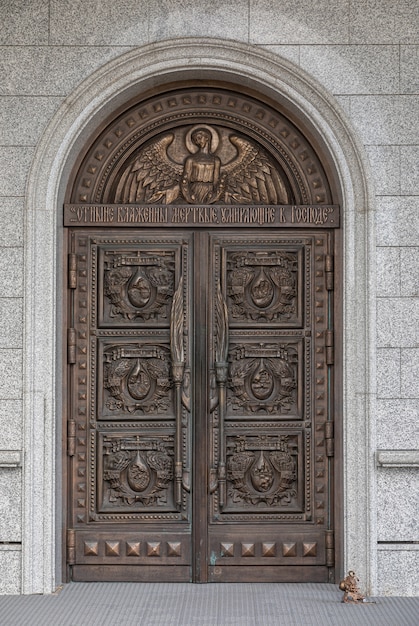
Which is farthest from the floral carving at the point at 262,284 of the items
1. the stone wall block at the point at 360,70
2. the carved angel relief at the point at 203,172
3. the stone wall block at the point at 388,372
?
the stone wall block at the point at 360,70

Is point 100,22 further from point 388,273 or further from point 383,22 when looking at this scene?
point 388,273

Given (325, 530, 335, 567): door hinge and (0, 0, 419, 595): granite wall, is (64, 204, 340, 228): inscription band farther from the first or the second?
(325, 530, 335, 567): door hinge

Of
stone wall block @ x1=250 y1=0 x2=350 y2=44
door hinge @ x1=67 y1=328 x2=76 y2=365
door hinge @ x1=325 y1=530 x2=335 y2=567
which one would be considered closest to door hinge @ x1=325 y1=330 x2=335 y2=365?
door hinge @ x1=325 y1=530 x2=335 y2=567

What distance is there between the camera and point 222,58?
7965 mm

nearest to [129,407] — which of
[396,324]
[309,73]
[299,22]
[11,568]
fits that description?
[11,568]

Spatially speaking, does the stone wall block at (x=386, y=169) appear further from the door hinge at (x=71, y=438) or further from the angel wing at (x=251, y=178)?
the door hinge at (x=71, y=438)

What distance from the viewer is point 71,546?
26.7 ft

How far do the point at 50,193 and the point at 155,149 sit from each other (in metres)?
1.07

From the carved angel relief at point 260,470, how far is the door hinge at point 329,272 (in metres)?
1.38

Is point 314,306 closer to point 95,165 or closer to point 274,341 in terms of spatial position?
point 274,341

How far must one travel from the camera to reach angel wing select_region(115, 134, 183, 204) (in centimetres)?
840

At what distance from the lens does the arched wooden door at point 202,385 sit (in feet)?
26.8

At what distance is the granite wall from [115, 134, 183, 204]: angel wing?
872 mm

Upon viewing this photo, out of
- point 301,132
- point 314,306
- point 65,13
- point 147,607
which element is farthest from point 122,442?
point 65,13
